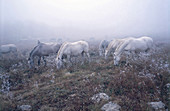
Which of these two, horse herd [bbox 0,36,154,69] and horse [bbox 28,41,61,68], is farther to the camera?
horse [bbox 28,41,61,68]

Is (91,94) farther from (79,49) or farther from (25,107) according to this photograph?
(79,49)

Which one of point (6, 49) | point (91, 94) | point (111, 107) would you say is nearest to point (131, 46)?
point (91, 94)

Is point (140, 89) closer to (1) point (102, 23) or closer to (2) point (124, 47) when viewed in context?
(2) point (124, 47)

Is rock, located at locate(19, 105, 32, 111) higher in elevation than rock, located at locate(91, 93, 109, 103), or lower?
lower

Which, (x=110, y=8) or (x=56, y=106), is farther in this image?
(x=110, y=8)

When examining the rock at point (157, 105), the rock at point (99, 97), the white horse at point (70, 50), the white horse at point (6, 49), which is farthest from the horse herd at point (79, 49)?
the white horse at point (6, 49)

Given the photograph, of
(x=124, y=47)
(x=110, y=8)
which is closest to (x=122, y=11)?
(x=110, y=8)

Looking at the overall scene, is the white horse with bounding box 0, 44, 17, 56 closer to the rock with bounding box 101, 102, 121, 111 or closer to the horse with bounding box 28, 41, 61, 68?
the horse with bounding box 28, 41, 61, 68

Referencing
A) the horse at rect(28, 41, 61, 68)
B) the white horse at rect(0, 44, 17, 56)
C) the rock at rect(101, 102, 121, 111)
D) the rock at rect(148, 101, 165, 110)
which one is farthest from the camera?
the white horse at rect(0, 44, 17, 56)

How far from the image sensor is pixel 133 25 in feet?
399

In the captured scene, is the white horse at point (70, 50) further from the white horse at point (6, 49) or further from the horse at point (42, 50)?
the white horse at point (6, 49)

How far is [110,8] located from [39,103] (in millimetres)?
153177

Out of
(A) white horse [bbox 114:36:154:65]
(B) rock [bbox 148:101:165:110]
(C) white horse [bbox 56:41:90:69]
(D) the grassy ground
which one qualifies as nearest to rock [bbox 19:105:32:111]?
(D) the grassy ground

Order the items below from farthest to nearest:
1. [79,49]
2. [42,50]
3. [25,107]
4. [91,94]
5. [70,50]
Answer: [42,50] < [79,49] < [70,50] < [91,94] < [25,107]
